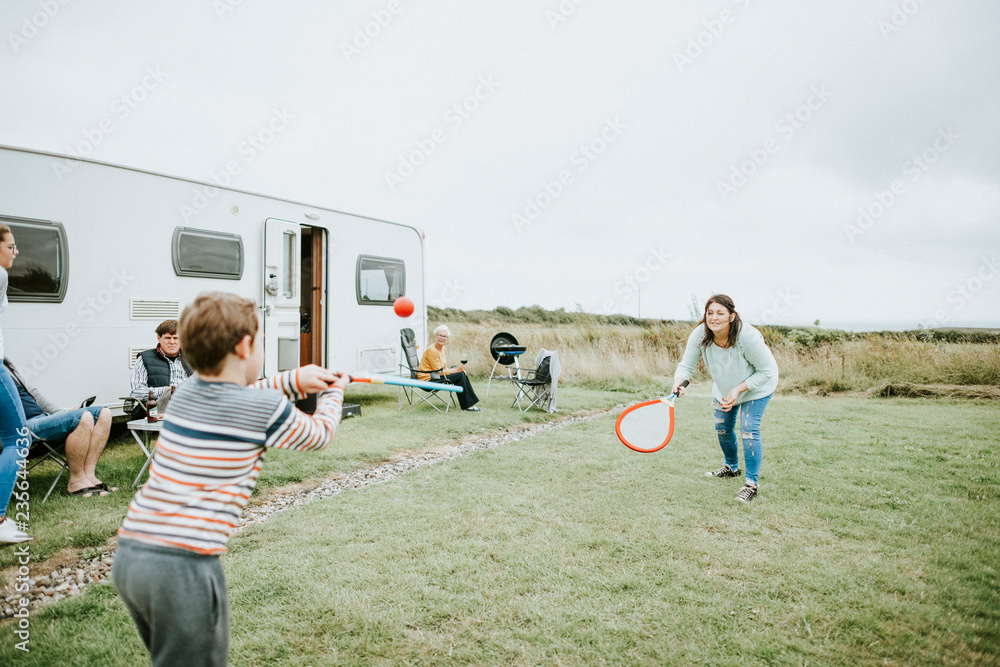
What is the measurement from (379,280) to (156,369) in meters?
4.28

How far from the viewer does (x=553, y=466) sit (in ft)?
17.1

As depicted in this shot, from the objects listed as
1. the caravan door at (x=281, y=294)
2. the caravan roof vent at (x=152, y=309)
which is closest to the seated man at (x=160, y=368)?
the caravan roof vent at (x=152, y=309)

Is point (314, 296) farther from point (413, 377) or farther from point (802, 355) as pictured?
point (802, 355)

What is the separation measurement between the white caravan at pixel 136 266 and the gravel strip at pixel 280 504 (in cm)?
255

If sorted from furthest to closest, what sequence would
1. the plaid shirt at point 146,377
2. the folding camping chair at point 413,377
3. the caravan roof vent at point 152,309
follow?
1. the folding camping chair at point 413,377
2. the caravan roof vent at point 152,309
3. the plaid shirt at point 146,377

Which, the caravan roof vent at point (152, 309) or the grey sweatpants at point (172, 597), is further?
the caravan roof vent at point (152, 309)

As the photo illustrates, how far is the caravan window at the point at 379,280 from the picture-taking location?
28.0 ft

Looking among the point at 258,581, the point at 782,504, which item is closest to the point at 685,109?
the point at 782,504

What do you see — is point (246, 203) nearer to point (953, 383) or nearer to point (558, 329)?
point (558, 329)

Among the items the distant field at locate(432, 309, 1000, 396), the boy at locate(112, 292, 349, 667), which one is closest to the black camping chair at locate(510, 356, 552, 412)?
the distant field at locate(432, 309, 1000, 396)

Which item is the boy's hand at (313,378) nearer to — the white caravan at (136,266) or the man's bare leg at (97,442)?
the man's bare leg at (97,442)

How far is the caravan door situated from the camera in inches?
280

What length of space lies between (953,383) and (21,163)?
14.1 metres

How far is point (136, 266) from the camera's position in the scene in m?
5.75
